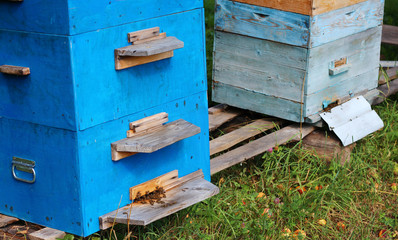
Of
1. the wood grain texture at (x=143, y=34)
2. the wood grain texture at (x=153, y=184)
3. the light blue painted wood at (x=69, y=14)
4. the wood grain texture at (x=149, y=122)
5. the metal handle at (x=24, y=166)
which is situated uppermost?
the light blue painted wood at (x=69, y=14)

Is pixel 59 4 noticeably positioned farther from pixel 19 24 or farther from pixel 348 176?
pixel 348 176

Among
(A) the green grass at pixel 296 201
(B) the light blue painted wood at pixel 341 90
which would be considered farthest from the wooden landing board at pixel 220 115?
(B) the light blue painted wood at pixel 341 90

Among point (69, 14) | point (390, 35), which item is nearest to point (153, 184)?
point (69, 14)

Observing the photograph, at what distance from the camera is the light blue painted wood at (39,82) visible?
256 cm

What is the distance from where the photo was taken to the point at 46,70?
2625mm

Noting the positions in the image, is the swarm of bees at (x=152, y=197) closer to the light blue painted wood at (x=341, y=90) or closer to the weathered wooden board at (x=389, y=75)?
the light blue painted wood at (x=341, y=90)

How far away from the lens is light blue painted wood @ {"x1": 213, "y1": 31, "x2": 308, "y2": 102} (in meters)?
4.03

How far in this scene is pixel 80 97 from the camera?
2596mm

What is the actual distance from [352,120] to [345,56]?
47cm

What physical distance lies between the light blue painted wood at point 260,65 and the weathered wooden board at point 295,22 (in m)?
0.06

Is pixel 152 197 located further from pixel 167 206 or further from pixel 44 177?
A: pixel 44 177

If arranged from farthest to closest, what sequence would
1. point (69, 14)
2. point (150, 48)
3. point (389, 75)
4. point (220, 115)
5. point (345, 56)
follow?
point (389, 75) → point (220, 115) → point (345, 56) → point (150, 48) → point (69, 14)

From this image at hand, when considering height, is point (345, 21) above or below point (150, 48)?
below

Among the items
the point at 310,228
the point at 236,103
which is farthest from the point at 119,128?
the point at 236,103
